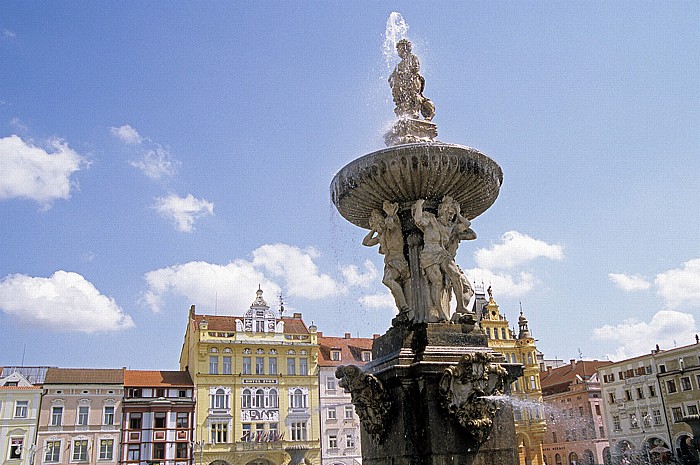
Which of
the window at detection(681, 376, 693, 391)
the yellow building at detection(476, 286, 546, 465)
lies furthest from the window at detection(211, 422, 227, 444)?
the window at detection(681, 376, 693, 391)

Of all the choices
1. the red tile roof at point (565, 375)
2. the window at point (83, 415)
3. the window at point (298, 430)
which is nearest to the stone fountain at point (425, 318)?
the window at point (298, 430)

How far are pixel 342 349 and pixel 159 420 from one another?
15598mm

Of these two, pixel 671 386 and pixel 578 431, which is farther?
pixel 578 431

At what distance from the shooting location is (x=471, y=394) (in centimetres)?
755

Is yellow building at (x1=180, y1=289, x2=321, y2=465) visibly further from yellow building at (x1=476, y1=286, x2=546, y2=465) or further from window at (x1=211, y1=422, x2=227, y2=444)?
yellow building at (x1=476, y1=286, x2=546, y2=465)

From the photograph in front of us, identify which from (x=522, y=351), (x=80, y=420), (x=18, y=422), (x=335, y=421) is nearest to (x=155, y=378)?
(x=80, y=420)

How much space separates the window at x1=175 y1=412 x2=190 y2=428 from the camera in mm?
43188

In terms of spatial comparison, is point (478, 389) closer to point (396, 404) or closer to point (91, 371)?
point (396, 404)

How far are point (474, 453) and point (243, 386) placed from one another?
4009 cm

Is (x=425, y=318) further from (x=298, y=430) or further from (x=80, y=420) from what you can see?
(x=80, y=420)

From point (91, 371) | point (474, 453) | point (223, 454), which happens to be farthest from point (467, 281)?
point (91, 371)

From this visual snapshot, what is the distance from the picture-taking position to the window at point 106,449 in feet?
137

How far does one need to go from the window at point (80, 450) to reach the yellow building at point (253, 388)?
7.42 m

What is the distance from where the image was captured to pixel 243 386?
45.5 meters
